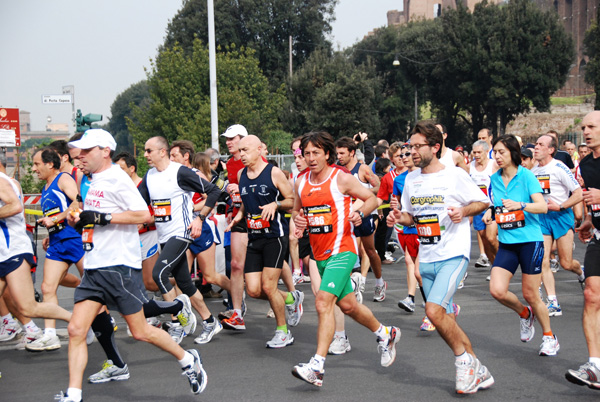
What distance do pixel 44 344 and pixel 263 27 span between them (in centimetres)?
5500

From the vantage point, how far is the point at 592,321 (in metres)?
5.57

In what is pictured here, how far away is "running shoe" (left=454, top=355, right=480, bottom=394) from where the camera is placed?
545cm

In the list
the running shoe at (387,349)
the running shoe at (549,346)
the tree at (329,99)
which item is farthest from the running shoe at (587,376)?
the tree at (329,99)

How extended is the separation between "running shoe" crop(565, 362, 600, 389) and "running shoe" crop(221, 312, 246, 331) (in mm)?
3793

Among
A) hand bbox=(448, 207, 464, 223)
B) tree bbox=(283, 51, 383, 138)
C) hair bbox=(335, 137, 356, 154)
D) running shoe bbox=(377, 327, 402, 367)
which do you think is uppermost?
tree bbox=(283, 51, 383, 138)

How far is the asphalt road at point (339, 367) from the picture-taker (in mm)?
5633

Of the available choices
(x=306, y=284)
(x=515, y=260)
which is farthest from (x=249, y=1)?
(x=515, y=260)

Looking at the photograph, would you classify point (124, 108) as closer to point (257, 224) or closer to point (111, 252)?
point (257, 224)

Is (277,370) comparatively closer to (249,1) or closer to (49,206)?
(49,206)

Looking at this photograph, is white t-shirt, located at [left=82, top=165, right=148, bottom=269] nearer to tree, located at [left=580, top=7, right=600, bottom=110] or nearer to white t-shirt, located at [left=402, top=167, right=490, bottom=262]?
white t-shirt, located at [left=402, top=167, right=490, bottom=262]

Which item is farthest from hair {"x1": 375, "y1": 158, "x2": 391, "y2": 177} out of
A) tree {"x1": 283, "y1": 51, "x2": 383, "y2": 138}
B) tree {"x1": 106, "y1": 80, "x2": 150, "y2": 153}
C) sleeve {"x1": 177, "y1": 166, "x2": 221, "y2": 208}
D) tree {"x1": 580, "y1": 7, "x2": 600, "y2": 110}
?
tree {"x1": 106, "y1": 80, "x2": 150, "y2": 153}

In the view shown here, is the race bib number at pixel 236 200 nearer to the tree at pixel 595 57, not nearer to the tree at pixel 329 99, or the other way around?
the tree at pixel 329 99

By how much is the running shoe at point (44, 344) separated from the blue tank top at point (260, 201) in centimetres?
225

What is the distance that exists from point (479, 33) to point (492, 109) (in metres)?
5.90
